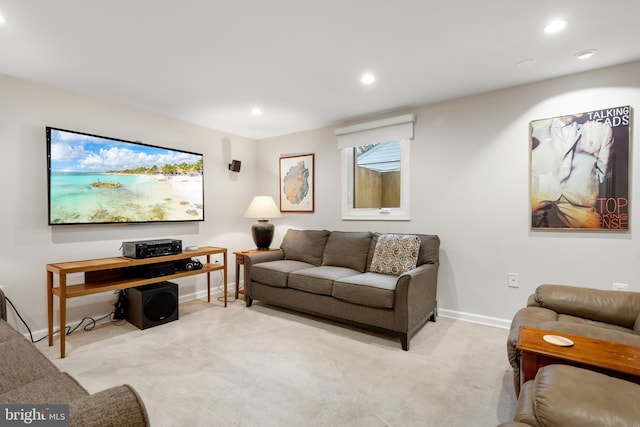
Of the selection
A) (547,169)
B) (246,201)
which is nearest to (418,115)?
(547,169)

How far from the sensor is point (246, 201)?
180 inches

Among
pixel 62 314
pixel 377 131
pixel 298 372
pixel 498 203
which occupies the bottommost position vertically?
pixel 298 372

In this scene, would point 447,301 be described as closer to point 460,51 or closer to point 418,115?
point 418,115

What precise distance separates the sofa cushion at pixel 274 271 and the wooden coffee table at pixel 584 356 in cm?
224

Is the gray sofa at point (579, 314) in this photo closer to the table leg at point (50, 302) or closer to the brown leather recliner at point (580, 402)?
the brown leather recliner at point (580, 402)

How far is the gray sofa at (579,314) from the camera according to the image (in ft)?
5.09

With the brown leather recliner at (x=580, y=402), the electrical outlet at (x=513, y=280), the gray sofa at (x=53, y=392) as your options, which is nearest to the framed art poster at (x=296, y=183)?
the electrical outlet at (x=513, y=280)

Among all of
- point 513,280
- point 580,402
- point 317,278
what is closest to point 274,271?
point 317,278

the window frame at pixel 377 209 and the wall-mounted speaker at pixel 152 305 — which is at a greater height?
the window frame at pixel 377 209

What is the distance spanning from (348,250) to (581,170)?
2229 millimetres

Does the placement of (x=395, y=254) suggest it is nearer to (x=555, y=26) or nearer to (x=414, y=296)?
(x=414, y=296)

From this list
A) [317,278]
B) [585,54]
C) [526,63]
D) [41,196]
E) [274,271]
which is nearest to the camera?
[585,54]

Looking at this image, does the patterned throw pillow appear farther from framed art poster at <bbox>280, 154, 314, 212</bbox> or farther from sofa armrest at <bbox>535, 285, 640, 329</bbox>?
framed art poster at <bbox>280, 154, 314, 212</bbox>

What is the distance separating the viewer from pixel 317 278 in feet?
9.63
